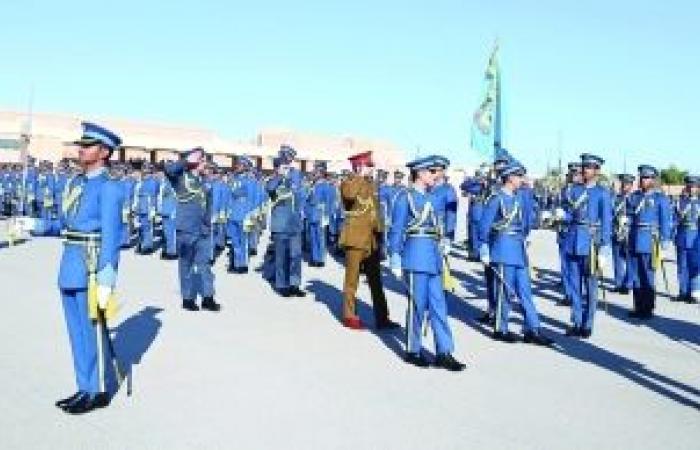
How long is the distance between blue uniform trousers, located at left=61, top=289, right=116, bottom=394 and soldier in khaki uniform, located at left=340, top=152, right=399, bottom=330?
427 centimetres

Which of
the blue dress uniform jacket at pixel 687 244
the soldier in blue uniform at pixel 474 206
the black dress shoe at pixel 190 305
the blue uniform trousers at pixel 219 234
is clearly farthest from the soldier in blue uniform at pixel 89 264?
the soldier in blue uniform at pixel 474 206

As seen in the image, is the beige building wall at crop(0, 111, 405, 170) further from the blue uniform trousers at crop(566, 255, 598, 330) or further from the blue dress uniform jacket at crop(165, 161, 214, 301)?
the blue uniform trousers at crop(566, 255, 598, 330)

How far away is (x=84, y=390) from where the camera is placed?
245 inches

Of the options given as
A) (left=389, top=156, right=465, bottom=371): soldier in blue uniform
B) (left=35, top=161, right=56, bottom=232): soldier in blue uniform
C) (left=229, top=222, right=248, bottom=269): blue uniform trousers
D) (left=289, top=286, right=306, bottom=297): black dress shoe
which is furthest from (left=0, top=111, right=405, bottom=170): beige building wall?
(left=389, top=156, right=465, bottom=371): soldier in blue uniform

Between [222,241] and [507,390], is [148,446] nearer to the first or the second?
[507,390]

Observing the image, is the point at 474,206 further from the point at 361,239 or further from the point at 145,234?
the point at 361,239

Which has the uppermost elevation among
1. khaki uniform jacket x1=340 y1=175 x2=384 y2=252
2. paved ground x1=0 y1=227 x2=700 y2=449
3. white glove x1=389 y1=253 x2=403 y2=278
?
khaki uniform jacket x1=340 y1=175 x2=384 y2=252

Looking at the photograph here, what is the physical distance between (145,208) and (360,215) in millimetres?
9192

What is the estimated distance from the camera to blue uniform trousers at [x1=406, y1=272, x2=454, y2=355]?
7934mm

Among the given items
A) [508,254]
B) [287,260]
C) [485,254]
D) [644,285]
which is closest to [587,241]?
[508,254]

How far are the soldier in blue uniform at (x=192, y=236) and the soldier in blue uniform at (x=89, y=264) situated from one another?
455 centimetres

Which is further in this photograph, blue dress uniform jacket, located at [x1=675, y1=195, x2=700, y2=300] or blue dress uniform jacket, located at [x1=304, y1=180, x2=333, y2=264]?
blue dress uniform jacket, located at [x1=304, y1=180, x2=333, y2=264]

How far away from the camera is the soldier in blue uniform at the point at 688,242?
13945mm

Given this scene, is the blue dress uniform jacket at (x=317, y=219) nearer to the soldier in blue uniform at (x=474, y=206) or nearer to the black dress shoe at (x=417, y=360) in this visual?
the soldier in blue uniform at (x=474, y=206)
